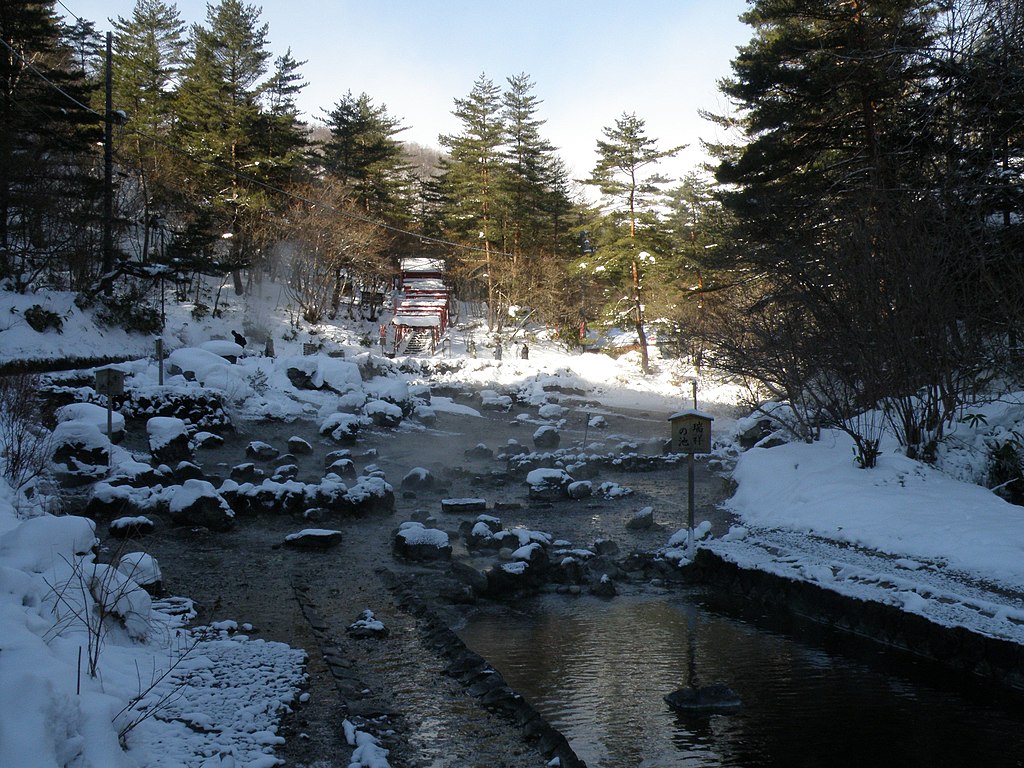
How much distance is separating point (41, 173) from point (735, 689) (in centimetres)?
2699

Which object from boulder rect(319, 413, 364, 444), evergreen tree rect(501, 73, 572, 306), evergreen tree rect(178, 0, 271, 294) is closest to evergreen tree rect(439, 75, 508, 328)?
evergreen tree rect(501, 73, 572, 306)

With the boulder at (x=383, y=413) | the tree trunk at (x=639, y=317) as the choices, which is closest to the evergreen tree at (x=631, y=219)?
the tree trunk at (x=639, y=317)

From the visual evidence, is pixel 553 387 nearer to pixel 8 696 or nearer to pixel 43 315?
Answer: pixel 43 315

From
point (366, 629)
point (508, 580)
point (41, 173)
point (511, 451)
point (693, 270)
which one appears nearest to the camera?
point (366, 629)

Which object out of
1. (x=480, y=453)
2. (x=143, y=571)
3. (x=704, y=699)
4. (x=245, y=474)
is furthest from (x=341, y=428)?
(x=704, y=699)

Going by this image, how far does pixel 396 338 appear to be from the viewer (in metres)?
41.2

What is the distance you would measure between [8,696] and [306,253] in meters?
38.1

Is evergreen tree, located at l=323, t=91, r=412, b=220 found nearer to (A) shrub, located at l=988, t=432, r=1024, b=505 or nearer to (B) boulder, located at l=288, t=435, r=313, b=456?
(B) boulder, located at l=288, t=435, r=313, b=456

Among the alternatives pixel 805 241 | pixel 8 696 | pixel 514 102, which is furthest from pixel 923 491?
pixel 514 102

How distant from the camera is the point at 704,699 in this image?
6.59 meters

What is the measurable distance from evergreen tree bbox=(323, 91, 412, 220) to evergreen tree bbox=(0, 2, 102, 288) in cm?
1779

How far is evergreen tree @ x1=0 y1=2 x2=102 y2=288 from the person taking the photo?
24.8m

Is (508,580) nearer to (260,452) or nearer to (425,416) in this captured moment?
(260,452)

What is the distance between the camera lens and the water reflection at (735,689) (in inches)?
231
